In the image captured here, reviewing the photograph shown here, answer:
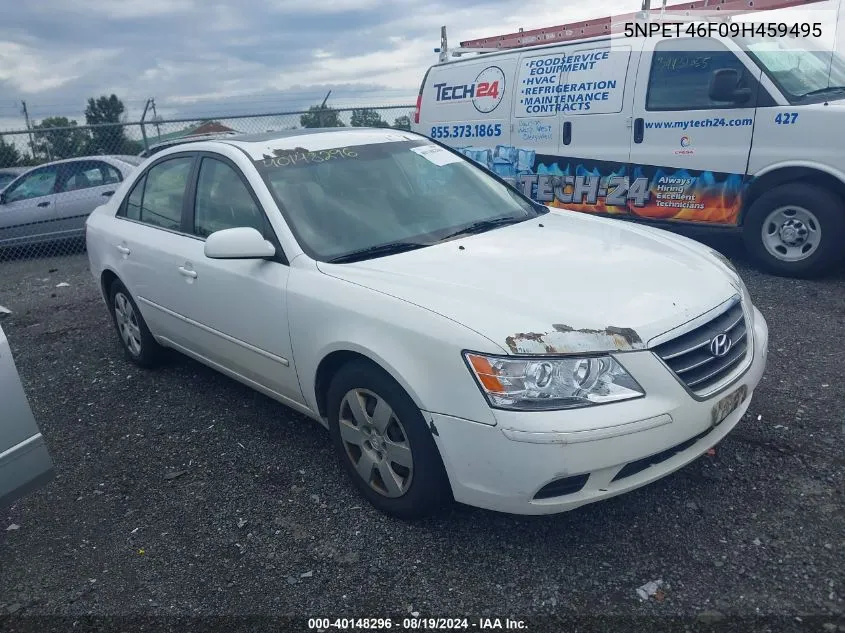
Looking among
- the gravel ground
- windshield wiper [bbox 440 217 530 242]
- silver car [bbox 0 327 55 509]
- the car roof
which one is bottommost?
the gravel ground

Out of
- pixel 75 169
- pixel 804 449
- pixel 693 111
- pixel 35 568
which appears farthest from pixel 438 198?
pixel 75 169

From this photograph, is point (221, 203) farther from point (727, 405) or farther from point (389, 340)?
point (727, 405)

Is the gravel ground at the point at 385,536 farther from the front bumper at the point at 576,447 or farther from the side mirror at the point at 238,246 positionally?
the side mirror at the point at 238,246

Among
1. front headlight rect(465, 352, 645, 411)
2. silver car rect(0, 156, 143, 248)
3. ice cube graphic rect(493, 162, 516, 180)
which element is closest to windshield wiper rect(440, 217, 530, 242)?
front headlight rect(465, 352, 645, 411)

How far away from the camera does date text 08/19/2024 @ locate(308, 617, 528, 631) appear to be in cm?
249

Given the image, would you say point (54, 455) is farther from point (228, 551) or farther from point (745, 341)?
point (745, 341)

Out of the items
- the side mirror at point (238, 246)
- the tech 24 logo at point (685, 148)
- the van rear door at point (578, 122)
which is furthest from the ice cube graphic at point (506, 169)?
the side mirror at point (238, 246)

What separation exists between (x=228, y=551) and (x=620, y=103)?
18.5ft

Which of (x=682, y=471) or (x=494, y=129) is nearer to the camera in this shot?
(x=682, y=471)

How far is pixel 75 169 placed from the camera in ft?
33.9

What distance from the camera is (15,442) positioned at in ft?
8.77

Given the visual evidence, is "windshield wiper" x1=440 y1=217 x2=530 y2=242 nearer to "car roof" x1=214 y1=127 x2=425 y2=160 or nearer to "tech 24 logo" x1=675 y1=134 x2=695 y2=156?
"car roof" x1=214 y1=127 x2=425 y2=160

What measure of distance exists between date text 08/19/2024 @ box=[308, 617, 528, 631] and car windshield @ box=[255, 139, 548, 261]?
61.1 inches

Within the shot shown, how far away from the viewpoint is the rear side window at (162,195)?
14.2 ft
